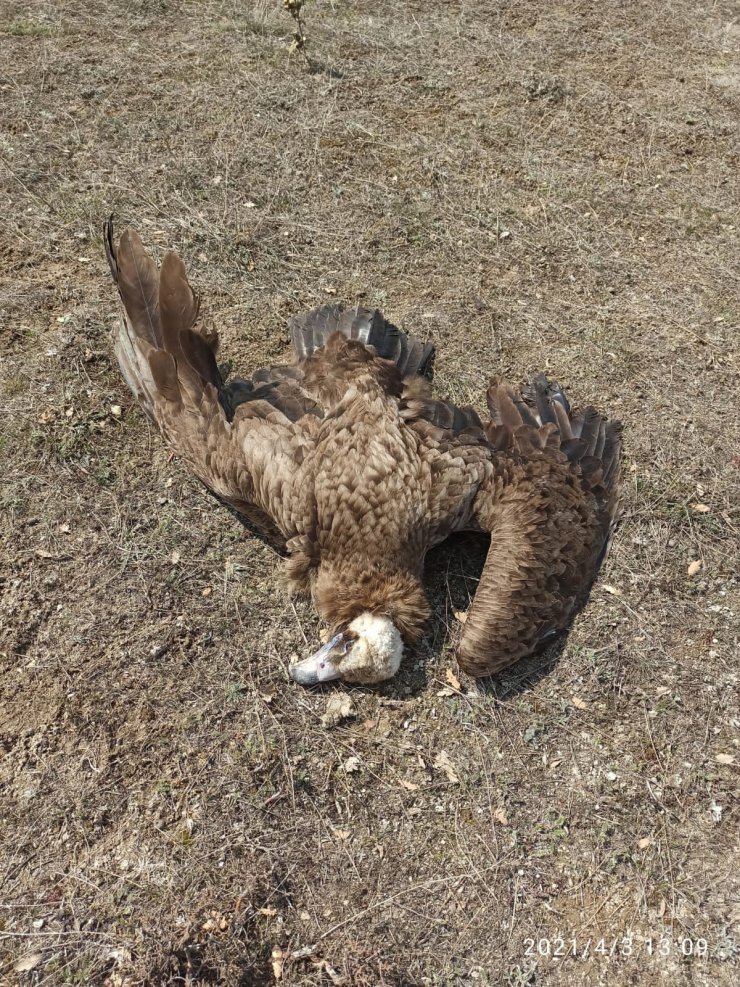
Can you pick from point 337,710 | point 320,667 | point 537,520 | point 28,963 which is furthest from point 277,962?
point 537,520

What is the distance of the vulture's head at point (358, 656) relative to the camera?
13.0 ft

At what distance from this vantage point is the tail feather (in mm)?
4816

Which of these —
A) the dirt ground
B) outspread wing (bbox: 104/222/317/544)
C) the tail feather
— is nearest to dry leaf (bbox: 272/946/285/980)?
the dirt ground

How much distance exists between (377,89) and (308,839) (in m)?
6.57

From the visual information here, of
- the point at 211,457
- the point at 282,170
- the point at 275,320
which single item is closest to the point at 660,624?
the point at 211,457

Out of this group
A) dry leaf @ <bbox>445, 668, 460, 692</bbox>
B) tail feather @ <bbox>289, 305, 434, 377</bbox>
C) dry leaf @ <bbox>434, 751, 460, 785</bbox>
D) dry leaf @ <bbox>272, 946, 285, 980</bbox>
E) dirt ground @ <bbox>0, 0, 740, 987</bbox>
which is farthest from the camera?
tail feather @ <bbox>289, 305, 434, 377</bbox>

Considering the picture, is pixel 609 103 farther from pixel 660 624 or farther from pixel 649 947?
pixel 649 947

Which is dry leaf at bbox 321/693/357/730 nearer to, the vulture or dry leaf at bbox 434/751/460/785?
the vulture

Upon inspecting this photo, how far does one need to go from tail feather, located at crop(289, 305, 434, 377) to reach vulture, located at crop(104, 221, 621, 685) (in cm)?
31

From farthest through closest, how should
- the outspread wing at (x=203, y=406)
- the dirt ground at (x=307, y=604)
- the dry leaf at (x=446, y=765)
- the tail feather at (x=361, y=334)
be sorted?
1. the tail feather at (x=361, y=334)
2. the outspread wing at (x=203, y=406)
3. the dry leaf at (x=446, y=765)
4. the dirt ground at (x=307, y=604)

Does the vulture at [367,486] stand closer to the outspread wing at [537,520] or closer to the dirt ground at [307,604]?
the outspread wing at [537,520]

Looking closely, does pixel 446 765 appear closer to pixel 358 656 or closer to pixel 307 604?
pixel 358 656

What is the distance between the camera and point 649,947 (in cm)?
349

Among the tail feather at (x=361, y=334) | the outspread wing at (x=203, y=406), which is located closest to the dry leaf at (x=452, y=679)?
the outspread wing at (x=203, y=406)
